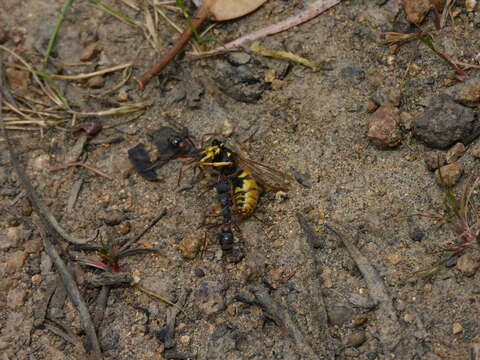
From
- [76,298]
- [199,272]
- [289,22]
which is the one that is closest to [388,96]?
[289,22]

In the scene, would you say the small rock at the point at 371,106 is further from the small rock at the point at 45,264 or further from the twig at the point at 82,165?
the small rock at the point at 45,264

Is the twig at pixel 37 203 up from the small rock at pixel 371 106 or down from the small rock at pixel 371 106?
down

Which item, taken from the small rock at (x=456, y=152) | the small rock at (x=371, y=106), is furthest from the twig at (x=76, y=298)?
the small rock at (x=456, y=152)

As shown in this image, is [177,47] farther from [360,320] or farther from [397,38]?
[360,320]

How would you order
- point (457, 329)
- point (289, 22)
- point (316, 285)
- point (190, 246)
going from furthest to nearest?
point (289, 22) → point (190, 246) → point (316, 285) → point (457, 329)

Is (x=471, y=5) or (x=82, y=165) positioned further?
(x=82, y=165)

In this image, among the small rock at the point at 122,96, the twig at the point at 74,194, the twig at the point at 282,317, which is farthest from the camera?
the small rock at the point at 122,96
